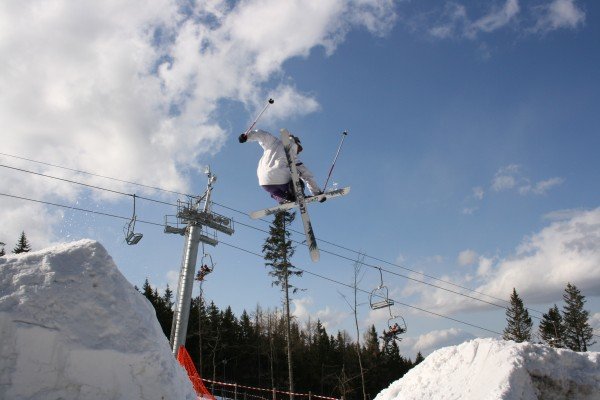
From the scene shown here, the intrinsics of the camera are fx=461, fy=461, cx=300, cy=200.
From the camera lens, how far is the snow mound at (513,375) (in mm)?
6805

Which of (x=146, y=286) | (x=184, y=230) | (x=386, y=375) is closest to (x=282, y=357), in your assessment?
(x=386, y=375)

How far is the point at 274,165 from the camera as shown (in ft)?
27.7

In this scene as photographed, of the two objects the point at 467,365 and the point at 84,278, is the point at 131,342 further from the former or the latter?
the point at 467,365

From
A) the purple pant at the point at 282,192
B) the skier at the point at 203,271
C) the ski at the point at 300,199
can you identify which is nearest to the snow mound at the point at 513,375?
the ski at the point at 300,199

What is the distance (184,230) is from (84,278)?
1379 centimetres

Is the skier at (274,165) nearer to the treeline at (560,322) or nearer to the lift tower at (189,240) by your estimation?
the lift tower at (189,240)

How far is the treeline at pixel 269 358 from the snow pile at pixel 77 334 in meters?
36.5

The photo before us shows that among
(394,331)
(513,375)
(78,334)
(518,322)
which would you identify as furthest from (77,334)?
(518,322)

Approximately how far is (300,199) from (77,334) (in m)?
4.89

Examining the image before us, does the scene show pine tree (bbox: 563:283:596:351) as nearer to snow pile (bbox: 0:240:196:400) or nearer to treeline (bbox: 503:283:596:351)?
treeline (bbox: 503:283:596:351)

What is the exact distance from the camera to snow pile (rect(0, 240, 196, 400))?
4395mm

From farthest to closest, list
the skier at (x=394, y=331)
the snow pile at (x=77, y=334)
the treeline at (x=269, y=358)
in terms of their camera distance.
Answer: the treeline at (x=269, y=358)
the skier at (x=394, y=331)
the snow pile at (x=77, y=334)

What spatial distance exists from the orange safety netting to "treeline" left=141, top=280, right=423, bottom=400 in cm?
2551

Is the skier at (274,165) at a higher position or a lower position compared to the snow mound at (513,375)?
higher
